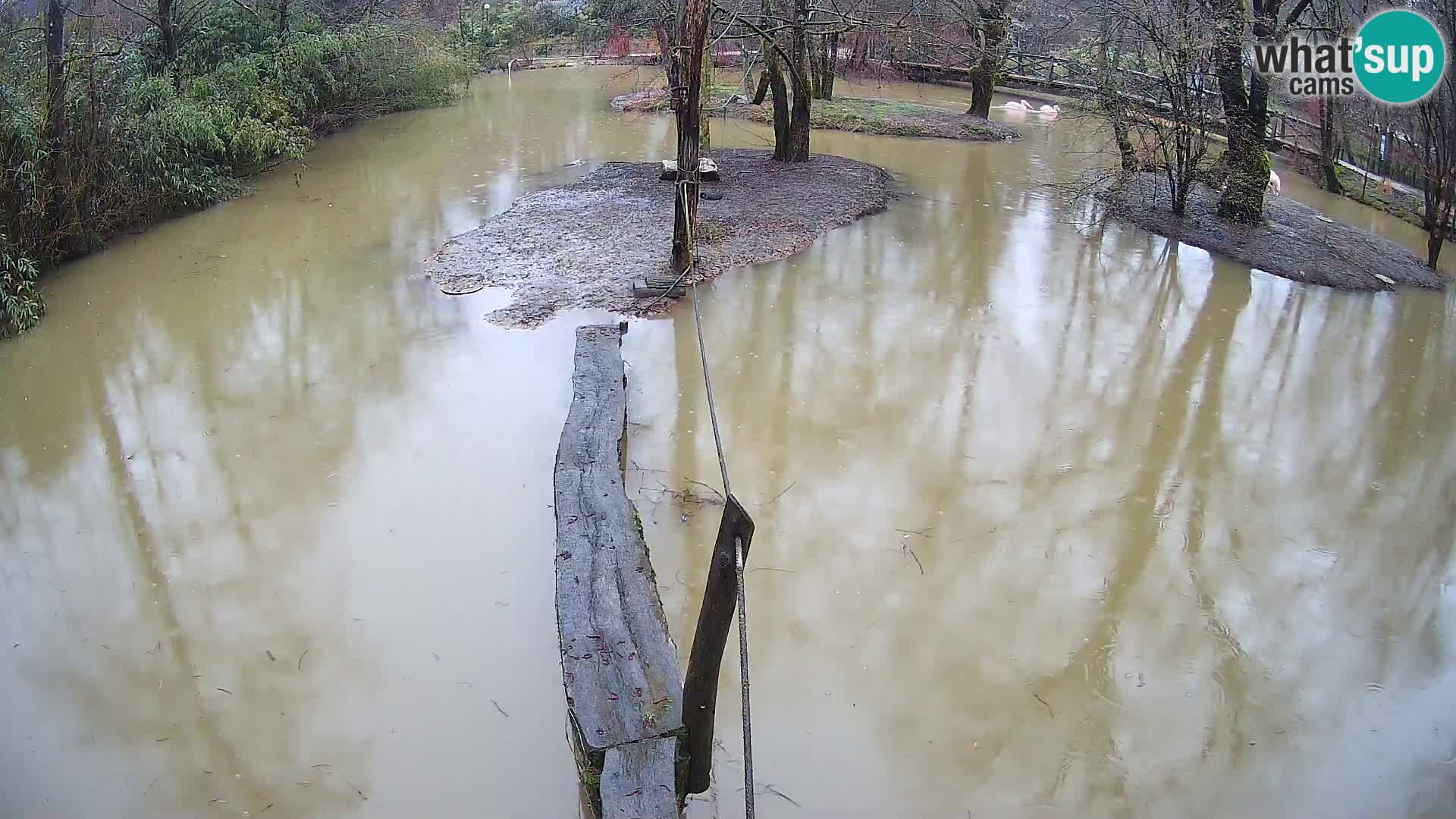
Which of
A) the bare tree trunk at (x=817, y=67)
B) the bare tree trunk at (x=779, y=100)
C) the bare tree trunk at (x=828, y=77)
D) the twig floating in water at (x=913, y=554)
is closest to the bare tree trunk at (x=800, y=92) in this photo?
the bare tree trunk at (x=779, y=100)

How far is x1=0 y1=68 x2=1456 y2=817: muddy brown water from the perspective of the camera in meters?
3.66

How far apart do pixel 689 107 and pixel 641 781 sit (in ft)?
19.8

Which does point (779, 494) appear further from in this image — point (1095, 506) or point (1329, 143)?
point (1329, 143)

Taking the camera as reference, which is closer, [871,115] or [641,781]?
[641,781]

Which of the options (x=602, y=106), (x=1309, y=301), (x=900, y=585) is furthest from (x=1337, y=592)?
(x=602, y=106)

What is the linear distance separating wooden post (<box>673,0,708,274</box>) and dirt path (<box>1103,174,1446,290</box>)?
5.48 metres

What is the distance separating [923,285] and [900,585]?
4.58 metres

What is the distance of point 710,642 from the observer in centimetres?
292

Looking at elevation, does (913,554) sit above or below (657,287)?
below

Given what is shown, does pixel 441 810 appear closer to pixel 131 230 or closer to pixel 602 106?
pixel 131 230

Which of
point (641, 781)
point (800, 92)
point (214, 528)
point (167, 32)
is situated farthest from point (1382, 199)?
point (167, 32)

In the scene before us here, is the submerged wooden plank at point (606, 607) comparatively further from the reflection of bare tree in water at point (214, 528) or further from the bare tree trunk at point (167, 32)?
the bare tree trunk at point (167, 32)

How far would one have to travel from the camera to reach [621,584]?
3760 millimetres

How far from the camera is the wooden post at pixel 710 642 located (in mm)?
2756
